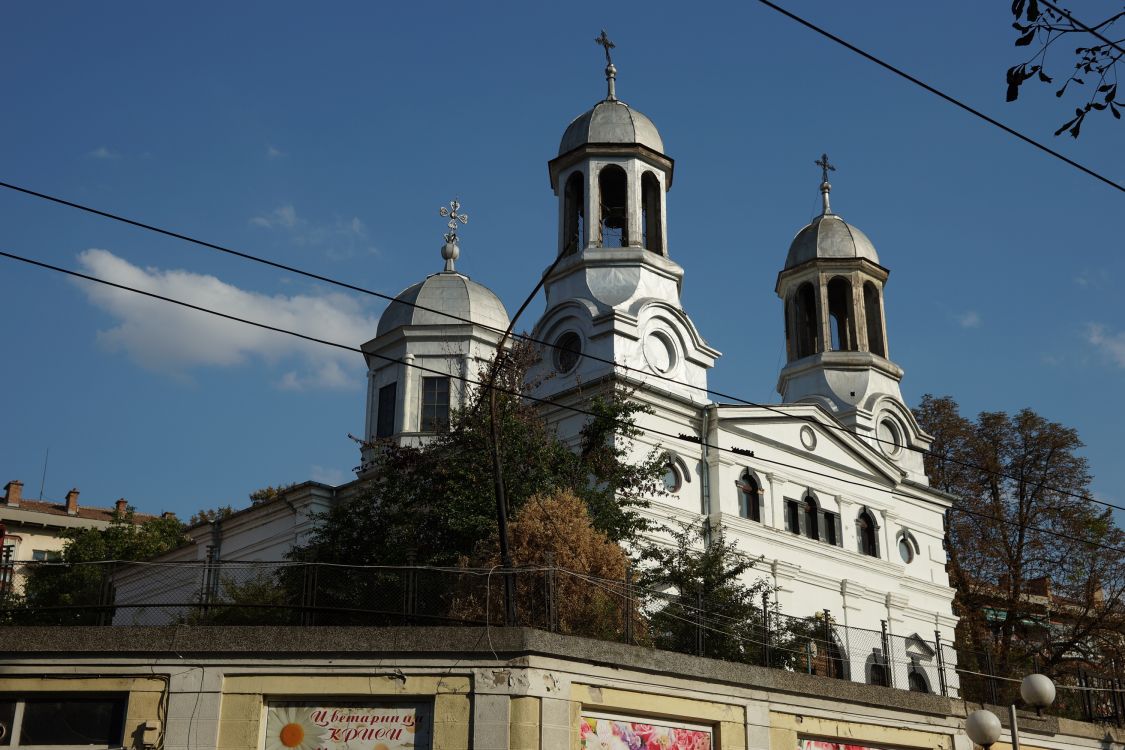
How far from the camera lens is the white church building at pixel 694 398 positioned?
31.7 meters

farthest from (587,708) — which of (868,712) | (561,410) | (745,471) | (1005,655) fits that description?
(1005,655)

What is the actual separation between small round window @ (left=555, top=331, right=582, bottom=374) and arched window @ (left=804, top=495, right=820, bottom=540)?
7.06 meters

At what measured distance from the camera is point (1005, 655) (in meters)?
37.5

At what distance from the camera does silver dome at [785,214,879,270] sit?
41.5 metres

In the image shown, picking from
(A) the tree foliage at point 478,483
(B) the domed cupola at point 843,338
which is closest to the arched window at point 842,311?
(B) the domed cupola at point 843,338

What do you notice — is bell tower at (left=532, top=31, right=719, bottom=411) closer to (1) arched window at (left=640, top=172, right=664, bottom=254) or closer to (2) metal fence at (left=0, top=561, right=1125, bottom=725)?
(1) arched window at (left=640, top=172, right=664, bottom=254)

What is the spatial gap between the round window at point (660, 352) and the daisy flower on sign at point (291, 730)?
20.2 m

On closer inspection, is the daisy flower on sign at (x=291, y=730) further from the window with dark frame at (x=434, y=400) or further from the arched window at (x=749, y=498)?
Answer: the window with dark frame at (x=434, y=400)

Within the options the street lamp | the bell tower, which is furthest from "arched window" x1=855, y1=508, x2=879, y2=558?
the street lamp

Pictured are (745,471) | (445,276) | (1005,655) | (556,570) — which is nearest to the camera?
(556,570)

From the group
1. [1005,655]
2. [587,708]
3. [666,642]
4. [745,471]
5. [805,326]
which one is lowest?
[587,708]

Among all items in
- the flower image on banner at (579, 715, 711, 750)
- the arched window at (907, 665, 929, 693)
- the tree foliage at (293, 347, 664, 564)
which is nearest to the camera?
the flower image on banner at (579, 715, 711, 750)

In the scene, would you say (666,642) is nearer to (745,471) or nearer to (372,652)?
(372,652)

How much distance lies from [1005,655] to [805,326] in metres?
11.5
